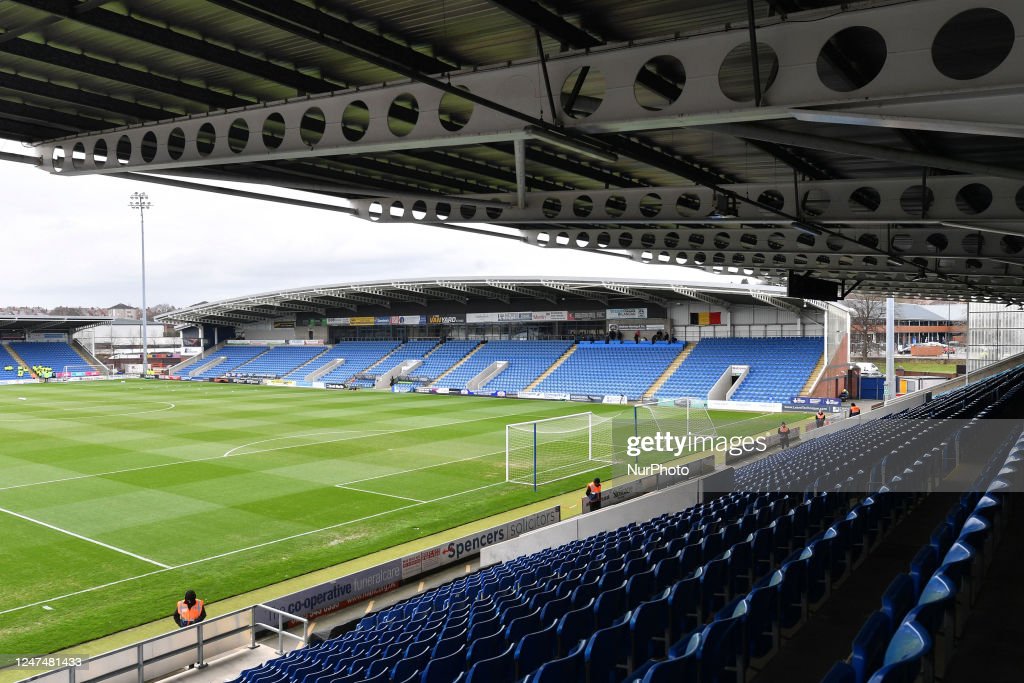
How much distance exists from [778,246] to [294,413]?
31.6 meters

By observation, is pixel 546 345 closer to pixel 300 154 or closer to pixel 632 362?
pixel 632 362

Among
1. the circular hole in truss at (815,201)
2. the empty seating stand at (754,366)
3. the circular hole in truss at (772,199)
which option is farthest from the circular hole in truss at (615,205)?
the empty seating stand at (754,366)

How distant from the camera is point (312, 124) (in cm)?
821

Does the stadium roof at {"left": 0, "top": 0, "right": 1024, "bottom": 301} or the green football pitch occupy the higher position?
the stadium roof at {"left": 0, "top": 0, "right": 1024, "bottom": 301}

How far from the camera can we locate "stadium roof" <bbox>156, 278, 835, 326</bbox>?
4406cm

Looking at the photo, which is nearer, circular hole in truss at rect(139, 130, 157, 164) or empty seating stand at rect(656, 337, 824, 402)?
circular hole in truss at rect(139, 130, 157, 164)

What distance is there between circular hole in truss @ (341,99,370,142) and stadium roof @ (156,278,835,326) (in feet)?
108

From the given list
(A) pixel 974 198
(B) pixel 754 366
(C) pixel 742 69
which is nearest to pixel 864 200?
(A) pixel 974 198

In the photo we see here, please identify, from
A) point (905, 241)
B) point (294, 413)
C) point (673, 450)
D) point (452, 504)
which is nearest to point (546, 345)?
point (294, 413)

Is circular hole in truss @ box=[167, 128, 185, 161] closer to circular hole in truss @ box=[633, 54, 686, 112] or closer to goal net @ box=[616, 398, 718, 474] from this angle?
circular hole in truss @ box=[633, 54, 686, 112]

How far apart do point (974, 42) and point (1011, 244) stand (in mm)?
9601

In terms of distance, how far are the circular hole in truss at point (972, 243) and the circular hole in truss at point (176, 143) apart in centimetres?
1388

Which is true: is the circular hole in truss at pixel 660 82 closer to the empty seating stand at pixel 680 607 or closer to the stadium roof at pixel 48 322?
the empty seating stand at pixel 680 607

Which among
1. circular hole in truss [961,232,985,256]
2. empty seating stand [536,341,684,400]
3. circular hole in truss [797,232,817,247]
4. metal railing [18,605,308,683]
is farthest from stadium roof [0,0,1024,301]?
empty seating stand [536,341,684,400]
